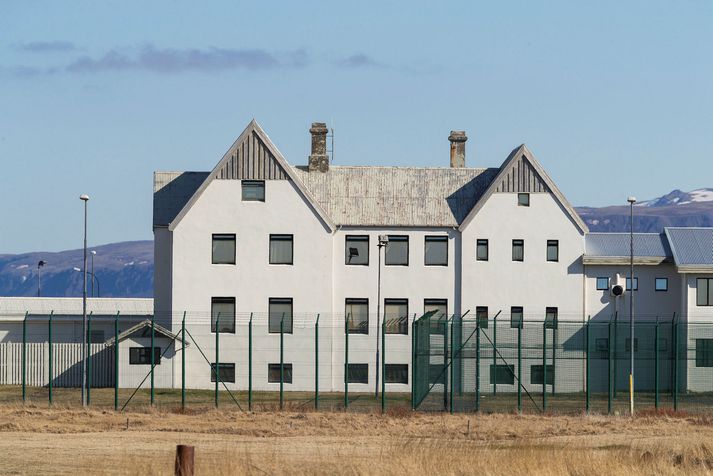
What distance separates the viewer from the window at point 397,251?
73062 millimetres

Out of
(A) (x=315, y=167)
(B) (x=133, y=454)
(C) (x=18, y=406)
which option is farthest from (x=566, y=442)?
(A) (x=315, y=167)

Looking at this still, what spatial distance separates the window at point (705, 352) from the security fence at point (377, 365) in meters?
0.07

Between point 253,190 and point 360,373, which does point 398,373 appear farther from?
point 253,190

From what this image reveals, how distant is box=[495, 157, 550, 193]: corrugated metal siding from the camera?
73.2 m

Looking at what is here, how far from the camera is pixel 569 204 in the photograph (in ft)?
240

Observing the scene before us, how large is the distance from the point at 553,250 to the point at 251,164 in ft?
48.7

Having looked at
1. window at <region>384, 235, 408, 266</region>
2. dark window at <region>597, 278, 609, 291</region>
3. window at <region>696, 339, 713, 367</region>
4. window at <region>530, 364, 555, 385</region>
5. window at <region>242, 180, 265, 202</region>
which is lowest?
window at <region>530, 364, 555, 385</region>

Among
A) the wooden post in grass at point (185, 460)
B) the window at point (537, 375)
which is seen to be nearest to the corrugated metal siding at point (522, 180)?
the window at point (537, 375)

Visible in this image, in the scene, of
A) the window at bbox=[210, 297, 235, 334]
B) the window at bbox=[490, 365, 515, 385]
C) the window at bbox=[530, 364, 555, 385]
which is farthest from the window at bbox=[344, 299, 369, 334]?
the window at bbox=[490, 365, 515, 385]

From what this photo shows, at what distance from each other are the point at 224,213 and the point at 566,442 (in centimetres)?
3650

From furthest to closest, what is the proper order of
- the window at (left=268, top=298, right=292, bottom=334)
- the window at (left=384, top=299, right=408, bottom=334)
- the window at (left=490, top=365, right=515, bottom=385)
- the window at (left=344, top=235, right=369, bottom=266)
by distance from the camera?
the window at (left=344, top=235, right=369, bottom=266) → the window at (left=384, top=299, right=408, bottom=334) → the window at (left=268, top=298, right=292, bottom=334) → the window at (left=490, top=365, right=515, bottom=385)

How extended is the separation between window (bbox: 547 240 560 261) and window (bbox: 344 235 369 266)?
28.2 feet

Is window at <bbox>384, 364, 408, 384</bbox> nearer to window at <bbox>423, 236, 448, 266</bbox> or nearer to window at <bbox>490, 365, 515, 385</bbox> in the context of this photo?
window at <bbox>423, 236, 448, 266</bbox>

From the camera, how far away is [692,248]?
2874 inches
